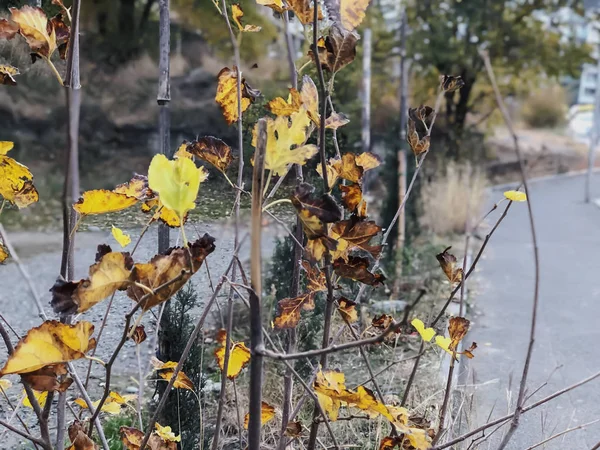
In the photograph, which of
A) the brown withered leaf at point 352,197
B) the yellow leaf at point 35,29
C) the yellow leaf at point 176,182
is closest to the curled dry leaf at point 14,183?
the yellow leaf at point 35,29

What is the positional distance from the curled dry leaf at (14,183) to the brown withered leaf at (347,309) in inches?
24.9

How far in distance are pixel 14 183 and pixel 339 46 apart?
0.66 meters

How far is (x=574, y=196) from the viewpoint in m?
10.4

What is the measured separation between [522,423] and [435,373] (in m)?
0.48

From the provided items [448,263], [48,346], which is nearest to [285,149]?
[48,346]

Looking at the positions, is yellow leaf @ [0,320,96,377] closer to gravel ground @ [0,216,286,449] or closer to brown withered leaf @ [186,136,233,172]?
brown withered leaf @ [186,136,233,172]

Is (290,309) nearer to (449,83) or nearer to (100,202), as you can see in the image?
(100,202)

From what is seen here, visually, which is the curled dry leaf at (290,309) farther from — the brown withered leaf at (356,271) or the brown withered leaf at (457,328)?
the brown withered leaf at (457,328)

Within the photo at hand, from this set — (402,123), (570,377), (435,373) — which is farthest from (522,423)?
(402,123)

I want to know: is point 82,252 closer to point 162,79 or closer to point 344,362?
point 344,362

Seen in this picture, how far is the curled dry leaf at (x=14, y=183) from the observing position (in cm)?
111

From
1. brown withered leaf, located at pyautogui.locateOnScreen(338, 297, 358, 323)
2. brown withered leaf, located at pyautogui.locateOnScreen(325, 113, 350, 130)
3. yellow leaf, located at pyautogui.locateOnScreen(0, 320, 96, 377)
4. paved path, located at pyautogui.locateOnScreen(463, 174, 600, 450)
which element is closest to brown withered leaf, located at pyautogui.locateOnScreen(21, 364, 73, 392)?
yellow leaf, located at pyautogui.locateOnScreen(0, 320, 96, 377)

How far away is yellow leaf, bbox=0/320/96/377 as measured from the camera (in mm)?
760

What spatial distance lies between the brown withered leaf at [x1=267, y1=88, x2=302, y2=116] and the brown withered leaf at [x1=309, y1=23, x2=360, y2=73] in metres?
0.16
